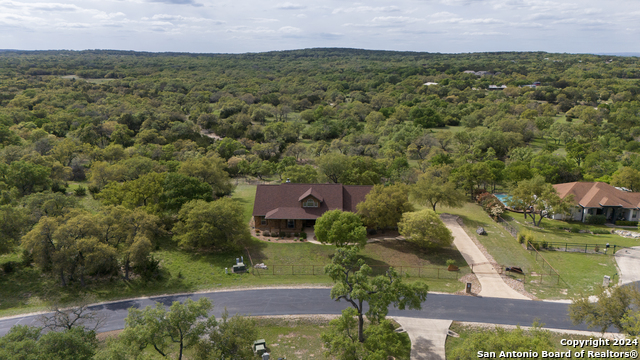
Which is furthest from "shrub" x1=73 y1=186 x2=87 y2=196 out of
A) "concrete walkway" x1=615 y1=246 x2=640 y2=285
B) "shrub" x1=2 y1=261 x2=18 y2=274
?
"concrete walkway" x1=615 y1=246 x2=640 y2=285

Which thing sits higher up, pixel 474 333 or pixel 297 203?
pixel 297 203

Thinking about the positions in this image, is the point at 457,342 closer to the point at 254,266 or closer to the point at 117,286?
the point at 254,266

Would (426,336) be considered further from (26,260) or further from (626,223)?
(626,223)

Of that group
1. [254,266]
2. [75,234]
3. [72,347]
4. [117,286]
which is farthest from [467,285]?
[75,234]

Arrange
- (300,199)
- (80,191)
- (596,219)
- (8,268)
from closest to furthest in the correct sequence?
1. (8,268)
2. (300,199)
3. (596,219)
4. (80,191)

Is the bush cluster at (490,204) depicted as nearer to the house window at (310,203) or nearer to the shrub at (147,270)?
the house window at (310,203)

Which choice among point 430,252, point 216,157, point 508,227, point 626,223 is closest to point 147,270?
point 430,252

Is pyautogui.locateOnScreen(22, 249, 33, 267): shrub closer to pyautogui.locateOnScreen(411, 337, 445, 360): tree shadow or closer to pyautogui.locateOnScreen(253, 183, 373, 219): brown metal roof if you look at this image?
pyautogui.locateOnScreen(253, 183, 373, 219): brown metal roof
